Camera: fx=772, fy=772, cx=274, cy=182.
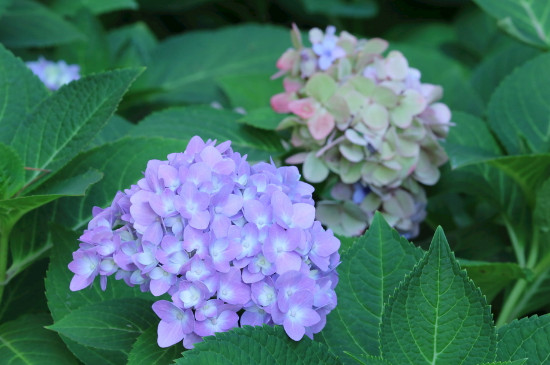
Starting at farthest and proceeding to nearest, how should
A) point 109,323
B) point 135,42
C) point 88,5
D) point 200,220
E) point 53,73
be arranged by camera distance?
point 135,42 < point 88,5 < point 53,73 < point 109,323 < point 200,220

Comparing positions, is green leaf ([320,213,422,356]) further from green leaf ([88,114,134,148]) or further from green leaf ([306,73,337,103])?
green leaf ([88,114,134,148])

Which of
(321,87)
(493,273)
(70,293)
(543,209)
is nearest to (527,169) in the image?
(543,209)

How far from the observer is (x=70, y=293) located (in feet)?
3.00

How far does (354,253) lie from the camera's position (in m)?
0.87

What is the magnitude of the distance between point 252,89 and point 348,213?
1.36 feet

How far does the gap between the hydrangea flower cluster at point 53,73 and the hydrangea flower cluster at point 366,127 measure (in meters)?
0.46

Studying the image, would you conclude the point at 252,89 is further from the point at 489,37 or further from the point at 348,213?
the point at 489,37


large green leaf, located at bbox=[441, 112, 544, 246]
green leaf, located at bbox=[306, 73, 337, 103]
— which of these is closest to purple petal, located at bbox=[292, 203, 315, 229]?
Answer: green leaf, located at bbox=[306, 73, 337, 103]

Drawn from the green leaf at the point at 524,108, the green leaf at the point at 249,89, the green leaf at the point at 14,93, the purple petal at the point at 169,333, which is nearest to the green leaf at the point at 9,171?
the green leaf at the point at 14,93

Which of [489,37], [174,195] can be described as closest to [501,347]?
[174,195]

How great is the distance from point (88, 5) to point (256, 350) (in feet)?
3.79

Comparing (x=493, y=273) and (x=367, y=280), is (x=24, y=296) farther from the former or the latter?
(x=493, y=273)

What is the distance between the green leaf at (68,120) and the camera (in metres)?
0.98

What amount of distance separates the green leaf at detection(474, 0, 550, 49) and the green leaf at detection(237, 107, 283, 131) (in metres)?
0.52
